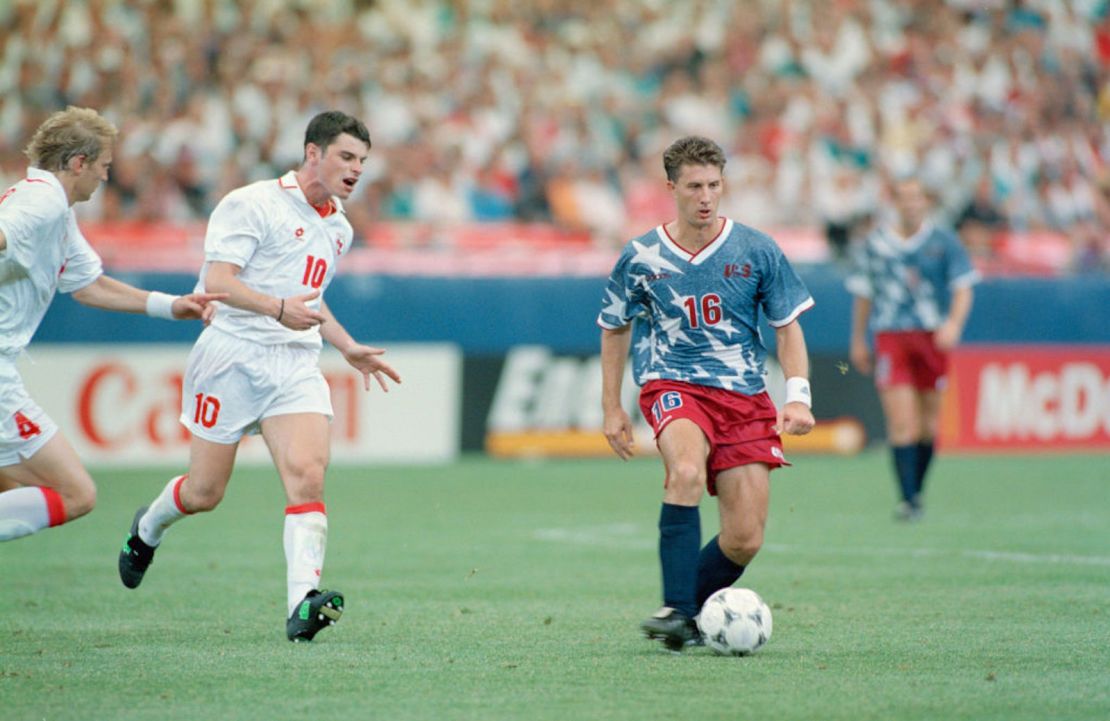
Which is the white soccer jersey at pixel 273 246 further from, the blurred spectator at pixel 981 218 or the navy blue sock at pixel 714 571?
the blurred spectator at pixel 981 218

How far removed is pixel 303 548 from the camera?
7387 mm

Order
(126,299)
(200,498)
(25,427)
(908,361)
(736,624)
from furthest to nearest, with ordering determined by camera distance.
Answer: (908,361)
(200,498)
(126,299)
(25,427)
(736,624)

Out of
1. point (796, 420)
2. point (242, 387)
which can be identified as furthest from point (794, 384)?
point (242, 387)

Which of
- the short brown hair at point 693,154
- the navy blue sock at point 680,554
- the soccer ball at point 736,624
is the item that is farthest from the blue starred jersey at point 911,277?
the soccer ball at point 736,624

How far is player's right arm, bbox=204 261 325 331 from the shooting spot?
7242 millimetres

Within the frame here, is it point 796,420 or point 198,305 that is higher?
point 198,305

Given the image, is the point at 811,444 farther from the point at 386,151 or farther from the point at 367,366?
the point at 367,366

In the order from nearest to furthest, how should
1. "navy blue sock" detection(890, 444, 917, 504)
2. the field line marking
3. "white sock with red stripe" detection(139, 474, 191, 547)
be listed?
"white sock with red stripe" detection(139, 474, 191, 547)
the field line marking
"navy blue sock" detection(890, 444, 917, 504)

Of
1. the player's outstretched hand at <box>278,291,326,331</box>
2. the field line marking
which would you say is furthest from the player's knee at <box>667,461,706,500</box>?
the field line marking

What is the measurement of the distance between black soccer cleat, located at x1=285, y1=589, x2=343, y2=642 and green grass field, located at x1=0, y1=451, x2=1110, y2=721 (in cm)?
8

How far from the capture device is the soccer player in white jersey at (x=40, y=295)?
724cm

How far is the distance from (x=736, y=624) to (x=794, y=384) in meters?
1.06

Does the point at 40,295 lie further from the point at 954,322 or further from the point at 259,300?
the point at 954,322

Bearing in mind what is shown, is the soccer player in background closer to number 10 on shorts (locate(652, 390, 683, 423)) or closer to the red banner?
the red banner
